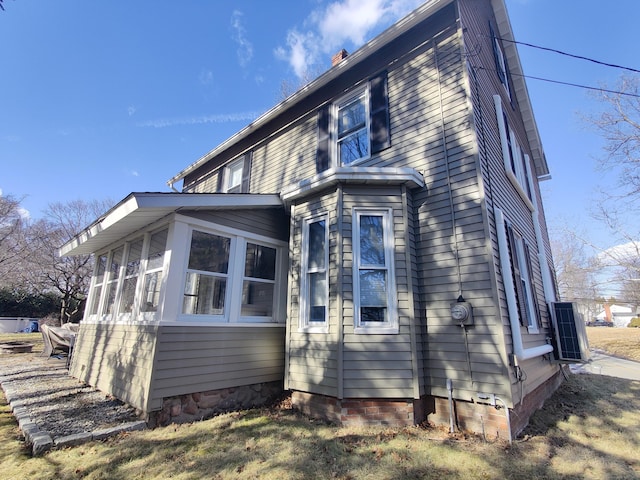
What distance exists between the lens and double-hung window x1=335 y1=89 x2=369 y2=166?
21.8 ft

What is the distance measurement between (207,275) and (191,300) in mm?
464

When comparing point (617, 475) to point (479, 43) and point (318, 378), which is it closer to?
point (318, 378)

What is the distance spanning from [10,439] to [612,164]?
20.4 meters

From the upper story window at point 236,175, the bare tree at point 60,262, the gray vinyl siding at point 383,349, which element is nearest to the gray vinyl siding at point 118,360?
the gray vinyl siding at point 383,349

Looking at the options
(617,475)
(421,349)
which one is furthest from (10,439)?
(617,475)

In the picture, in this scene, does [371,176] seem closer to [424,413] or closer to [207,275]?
[207,275]

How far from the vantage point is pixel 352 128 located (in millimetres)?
6859

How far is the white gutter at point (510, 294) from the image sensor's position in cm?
431

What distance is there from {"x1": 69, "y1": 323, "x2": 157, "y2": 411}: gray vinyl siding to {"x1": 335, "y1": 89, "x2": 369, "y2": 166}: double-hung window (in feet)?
16.0

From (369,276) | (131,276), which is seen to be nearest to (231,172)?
(131,276)

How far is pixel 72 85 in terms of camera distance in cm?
1096

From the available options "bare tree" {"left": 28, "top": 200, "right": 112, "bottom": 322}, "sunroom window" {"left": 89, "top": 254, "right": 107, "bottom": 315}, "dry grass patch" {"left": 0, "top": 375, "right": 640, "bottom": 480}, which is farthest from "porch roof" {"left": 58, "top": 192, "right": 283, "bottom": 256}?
"bare tree" {"left": 28, "top": 200, "right": 112, "bottom": 322}

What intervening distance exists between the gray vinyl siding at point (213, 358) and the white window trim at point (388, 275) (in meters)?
1.97

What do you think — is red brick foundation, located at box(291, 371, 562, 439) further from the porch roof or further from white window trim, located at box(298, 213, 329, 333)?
the porch roof
